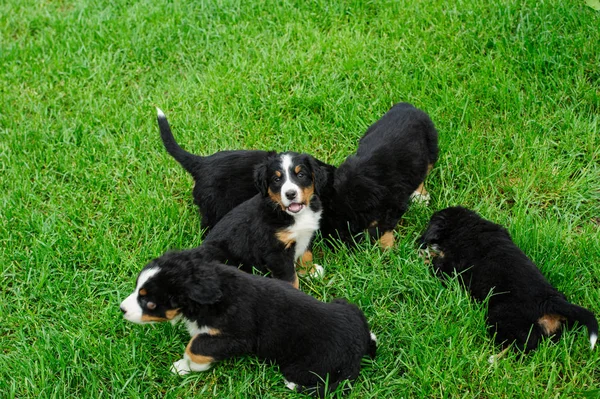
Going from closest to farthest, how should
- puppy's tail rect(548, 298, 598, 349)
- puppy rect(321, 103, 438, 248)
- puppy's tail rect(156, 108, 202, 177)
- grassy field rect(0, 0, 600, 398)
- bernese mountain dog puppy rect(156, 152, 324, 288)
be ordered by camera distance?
puppy's tail rect(548, 298, 598, 349), grassy field rect(0, 0, 600, 398), bernese mountain dog puppy rect(156, 152, 324, 288), puppy rect(321, 103, 438, 248), puppy's tail rect(156, 108, 202, 177)

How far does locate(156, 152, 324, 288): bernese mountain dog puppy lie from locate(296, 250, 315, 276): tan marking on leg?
0.64ft

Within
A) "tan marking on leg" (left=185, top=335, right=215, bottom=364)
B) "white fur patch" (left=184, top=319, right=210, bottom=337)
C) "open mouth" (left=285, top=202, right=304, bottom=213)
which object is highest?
"open mouth" (left=285, top=202, right=304, bottom=213)

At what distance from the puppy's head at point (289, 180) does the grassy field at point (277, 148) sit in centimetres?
56

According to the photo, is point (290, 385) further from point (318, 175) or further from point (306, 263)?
point (318, 175)

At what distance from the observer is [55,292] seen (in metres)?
4.22

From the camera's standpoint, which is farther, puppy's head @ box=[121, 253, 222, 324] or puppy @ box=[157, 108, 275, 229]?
puppy @ box=[157, 108, 275, 229]

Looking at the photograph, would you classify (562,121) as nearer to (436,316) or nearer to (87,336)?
(436,316)

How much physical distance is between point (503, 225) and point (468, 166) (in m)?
0.65

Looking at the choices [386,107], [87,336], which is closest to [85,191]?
[87,336]

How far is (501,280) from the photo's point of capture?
3.64m

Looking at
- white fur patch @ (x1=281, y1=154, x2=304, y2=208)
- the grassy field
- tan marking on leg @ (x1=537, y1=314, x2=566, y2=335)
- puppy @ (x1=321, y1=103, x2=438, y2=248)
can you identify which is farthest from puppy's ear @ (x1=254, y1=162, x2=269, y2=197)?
tan marking on leg @ (x1=537, y1=314, x2=566, y2=335)

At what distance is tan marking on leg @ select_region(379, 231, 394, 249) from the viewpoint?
4384mm

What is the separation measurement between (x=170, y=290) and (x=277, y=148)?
7.23 ft

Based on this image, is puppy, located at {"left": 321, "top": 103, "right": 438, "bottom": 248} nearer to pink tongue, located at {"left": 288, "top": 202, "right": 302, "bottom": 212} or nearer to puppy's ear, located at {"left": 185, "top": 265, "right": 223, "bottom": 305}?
pink tongue, located at {"left": 288, "top": 202, "right": 302, "bottom": 212}
